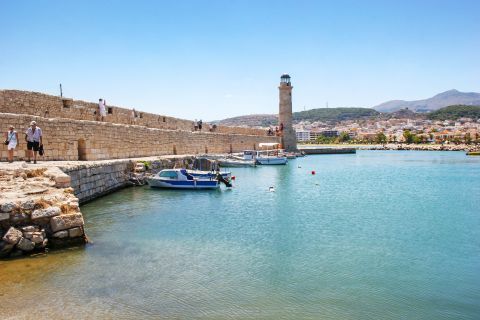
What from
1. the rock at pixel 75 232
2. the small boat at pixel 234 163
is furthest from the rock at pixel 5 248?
the small boat at pixel 234 163

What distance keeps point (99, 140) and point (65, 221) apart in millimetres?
8670

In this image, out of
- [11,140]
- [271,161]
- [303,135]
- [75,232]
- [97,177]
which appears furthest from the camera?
[303,135]

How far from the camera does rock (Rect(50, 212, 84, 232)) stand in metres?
7.24

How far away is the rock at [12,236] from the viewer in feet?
22.2

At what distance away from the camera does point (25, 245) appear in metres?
6.94

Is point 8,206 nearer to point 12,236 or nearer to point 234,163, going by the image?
point 12,236

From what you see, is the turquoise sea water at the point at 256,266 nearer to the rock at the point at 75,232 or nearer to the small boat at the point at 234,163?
the rock at the point at 75,232

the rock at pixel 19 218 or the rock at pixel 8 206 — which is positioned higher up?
the rock at pixel 8 206

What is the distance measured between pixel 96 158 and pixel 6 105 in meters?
4.08

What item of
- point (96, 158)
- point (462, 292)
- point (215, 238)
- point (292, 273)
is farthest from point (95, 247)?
point (96, 158)

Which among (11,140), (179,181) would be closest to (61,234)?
(11,140)

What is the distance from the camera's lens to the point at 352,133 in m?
156

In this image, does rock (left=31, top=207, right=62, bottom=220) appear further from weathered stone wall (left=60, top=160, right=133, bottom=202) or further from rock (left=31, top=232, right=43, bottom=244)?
weathered stone wall (left=60, top=160, right=133, bottom=202)

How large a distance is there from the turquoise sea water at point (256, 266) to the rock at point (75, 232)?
0.27 meters
